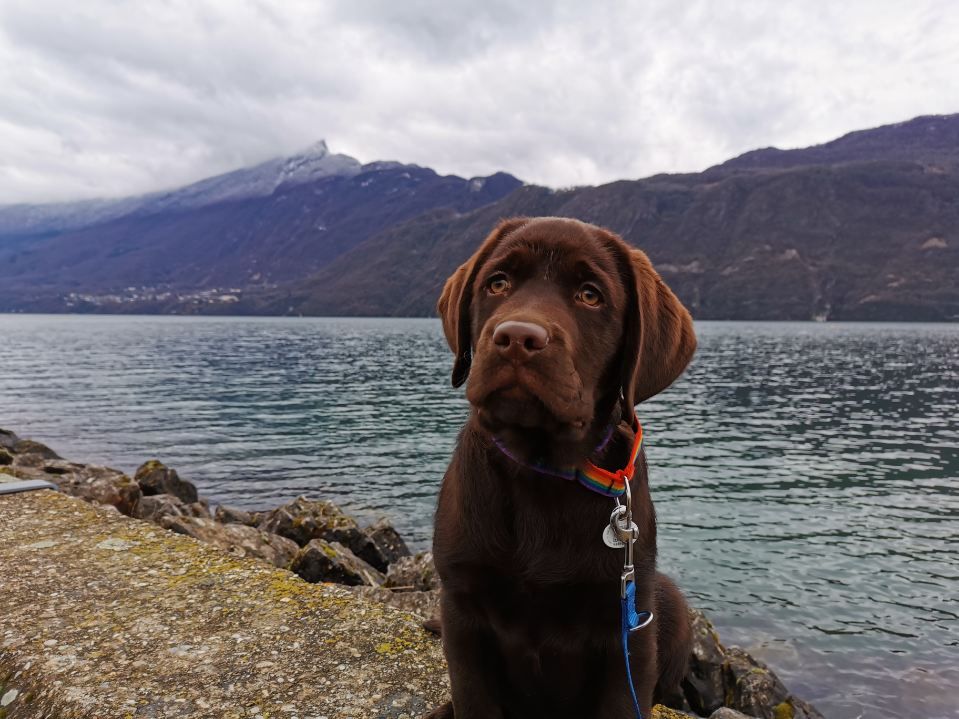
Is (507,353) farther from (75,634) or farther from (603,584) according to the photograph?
(75,634)

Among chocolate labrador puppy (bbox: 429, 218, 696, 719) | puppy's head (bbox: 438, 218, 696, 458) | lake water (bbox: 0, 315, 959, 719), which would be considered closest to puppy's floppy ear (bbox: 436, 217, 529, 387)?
puppy's head (bbox: 438, 218, 696, 458)

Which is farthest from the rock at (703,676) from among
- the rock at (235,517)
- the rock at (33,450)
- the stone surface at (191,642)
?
the rock at (33,450)

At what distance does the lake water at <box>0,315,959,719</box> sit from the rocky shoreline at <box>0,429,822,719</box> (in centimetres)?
278

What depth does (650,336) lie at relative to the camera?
121 inches

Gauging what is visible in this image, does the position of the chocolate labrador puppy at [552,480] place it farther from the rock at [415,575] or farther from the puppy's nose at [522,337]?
the rock at [415,575]

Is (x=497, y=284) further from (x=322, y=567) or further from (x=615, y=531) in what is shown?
(x=322, y=567)

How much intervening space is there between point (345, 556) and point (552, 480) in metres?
7.42

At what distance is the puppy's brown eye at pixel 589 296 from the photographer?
3.00 meters

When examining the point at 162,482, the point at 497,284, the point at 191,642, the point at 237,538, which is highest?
the point at 497,284

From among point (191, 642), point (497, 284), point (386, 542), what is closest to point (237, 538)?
point (386, 542)

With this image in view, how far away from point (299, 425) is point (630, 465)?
2872 centimetres

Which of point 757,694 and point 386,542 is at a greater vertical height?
point 757,694

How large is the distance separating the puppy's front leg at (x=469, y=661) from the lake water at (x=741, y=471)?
8.67 metres

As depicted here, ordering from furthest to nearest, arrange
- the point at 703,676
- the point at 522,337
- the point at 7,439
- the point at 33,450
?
1. the point at 7,439
2. the point at 33,450
3. the point at 703,676
4. the point at 522,337
